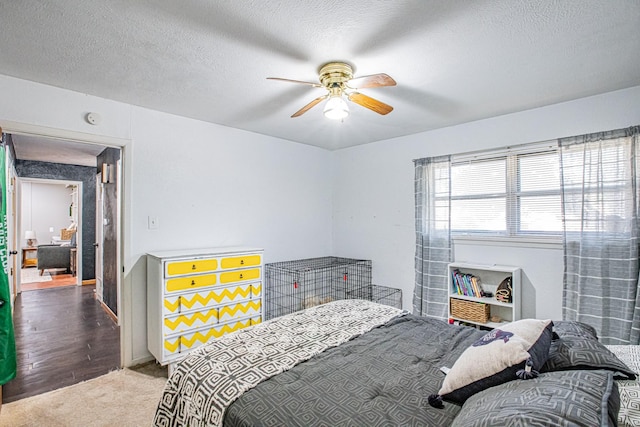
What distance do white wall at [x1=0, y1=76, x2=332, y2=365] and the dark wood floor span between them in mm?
459

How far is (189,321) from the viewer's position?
9.53ft

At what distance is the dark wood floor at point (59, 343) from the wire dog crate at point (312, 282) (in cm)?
179

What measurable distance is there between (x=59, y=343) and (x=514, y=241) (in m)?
4.97

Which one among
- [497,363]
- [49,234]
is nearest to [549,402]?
[497,363]

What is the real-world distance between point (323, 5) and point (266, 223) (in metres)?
2.90

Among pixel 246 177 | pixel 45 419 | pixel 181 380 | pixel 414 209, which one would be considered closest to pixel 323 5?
pixel 181 380

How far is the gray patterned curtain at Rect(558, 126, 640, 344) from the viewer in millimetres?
2621

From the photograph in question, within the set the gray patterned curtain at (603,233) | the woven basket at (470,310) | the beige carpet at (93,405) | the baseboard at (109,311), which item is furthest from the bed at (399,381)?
the baseboard at (109,311)

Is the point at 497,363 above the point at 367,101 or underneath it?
underneath

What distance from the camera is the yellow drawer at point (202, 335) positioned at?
2893mm

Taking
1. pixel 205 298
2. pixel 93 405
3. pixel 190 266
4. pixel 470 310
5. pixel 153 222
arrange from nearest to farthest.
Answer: pixel 93 405
pixel 190 266
pixel 205 298
pixel 153 222
pixel 470 310

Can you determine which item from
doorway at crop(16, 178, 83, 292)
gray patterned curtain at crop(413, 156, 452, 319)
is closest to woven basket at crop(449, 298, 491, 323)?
gray patterned curtain at crop(413, 156, 452, 319)

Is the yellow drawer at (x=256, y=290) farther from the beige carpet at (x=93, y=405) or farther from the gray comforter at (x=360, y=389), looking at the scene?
the gray comforter at (x=360, y=389)

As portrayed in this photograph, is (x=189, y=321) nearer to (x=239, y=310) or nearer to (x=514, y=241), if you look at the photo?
(x=239, y=310)
